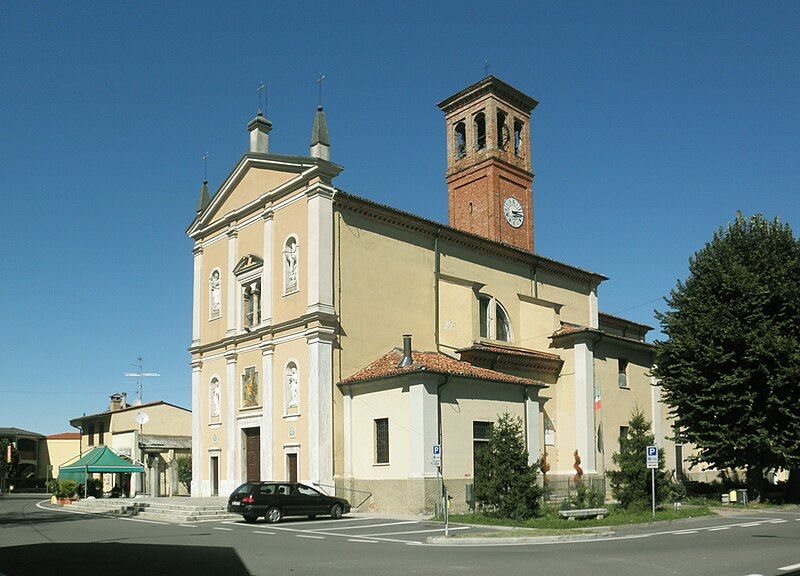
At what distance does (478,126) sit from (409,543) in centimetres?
3186

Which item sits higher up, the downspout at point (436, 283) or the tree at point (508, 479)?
the downspout at point (436, 283)

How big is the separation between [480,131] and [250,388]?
21.5 metres

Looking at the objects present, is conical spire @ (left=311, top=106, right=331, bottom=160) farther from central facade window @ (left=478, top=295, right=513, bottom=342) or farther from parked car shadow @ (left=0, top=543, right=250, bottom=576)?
parked car shadow @ (left=0, top=543, right=250, bottom=576)

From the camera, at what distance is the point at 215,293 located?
36.7m

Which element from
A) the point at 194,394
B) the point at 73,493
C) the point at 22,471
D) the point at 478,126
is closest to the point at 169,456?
the point at 73,493

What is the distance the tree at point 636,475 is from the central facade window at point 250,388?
14.8 metres

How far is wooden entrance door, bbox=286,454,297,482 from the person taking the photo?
2977cm

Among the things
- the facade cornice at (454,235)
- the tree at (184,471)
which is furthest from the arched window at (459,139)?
the tree at (184,471)

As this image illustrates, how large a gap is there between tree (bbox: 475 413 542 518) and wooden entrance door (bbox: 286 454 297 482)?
353 inches

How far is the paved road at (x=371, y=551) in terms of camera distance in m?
13.0

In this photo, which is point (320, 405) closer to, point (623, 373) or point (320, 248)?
point (320, 248)

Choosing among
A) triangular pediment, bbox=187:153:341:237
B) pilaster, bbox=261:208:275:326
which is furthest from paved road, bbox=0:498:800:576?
triangular pediment, bbox=187:153:341:237

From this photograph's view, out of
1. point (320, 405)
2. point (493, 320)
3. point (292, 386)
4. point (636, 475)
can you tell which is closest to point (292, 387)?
point (292, 386)

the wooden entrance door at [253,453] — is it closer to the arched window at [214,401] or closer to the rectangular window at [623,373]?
the arched window at [214,401]
